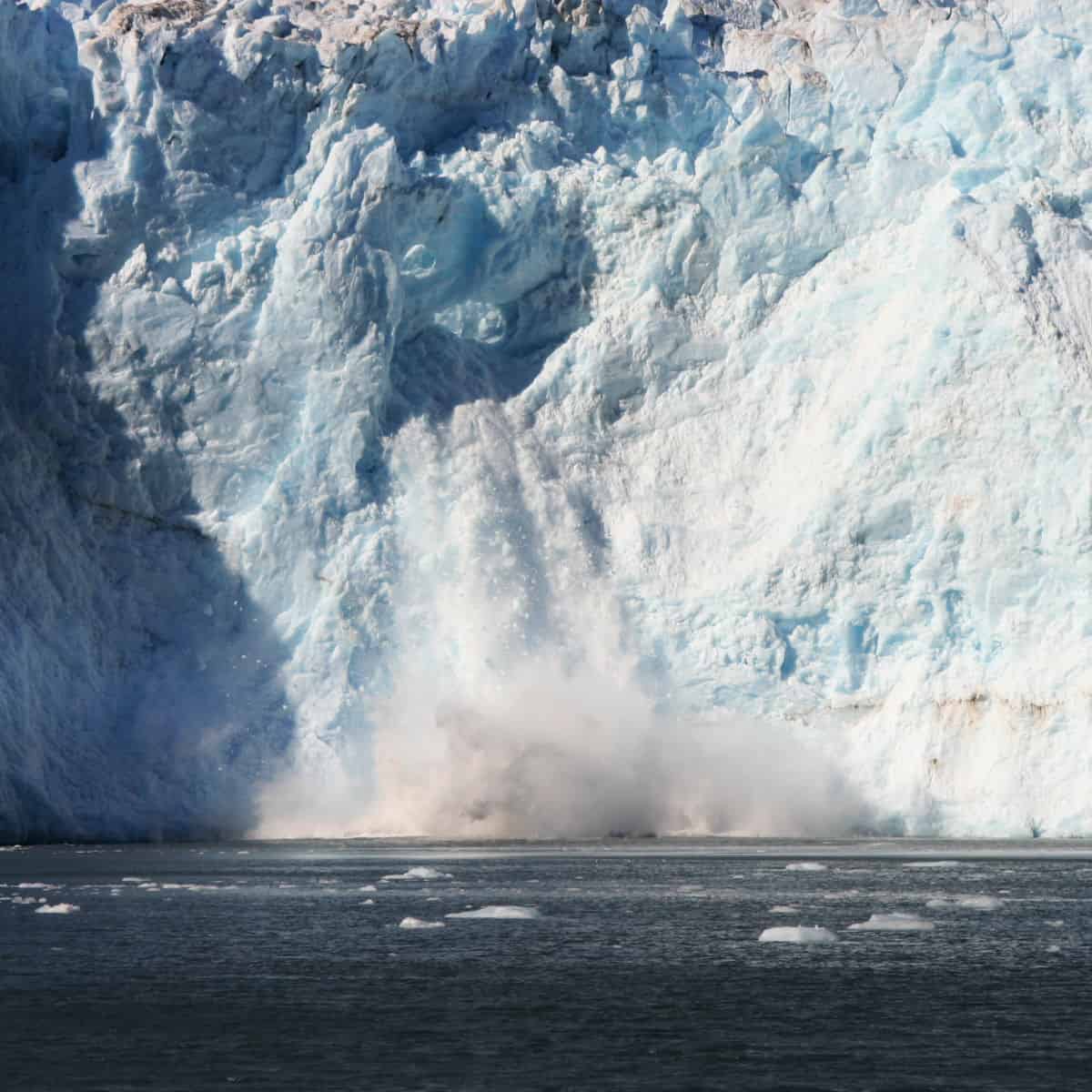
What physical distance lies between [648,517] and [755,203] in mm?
8363

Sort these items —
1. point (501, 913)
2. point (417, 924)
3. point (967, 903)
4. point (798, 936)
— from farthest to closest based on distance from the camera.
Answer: point (967, 903) < point (501, 913) < point (417, 924) < point (798, 936)

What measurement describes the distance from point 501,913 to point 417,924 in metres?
1.47

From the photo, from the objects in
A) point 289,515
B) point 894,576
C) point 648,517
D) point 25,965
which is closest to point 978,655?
point 894,576

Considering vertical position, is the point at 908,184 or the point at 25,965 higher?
the point at 908,184

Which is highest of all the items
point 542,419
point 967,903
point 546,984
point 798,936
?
point 542,419

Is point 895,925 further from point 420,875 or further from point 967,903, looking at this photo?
point 420,875

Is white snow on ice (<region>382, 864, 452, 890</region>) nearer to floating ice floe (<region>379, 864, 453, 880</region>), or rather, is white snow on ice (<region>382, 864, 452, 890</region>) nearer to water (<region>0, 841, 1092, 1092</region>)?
floating ice floe (<region>379, 864, 453, 880</region>)

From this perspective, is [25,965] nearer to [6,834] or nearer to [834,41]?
[6,834]

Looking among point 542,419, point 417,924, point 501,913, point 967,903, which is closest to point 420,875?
point 501,913

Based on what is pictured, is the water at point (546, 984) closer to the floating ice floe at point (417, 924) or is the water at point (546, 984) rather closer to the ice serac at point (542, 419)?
→ the floating ice floe at point (417, 924)

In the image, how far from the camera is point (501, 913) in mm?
30312

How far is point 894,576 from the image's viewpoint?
160ft

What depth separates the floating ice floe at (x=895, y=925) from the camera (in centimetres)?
2806

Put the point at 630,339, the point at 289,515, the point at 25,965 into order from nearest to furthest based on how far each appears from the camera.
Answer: the point at 25,965
the point at 289,515
the point at 630,339
